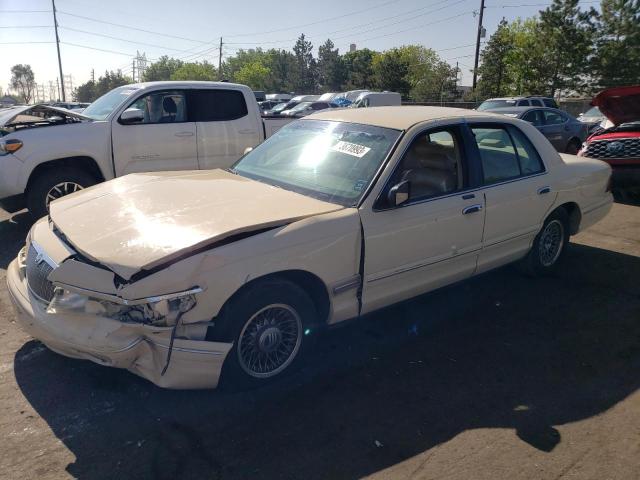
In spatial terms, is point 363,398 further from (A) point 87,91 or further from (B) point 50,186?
(A) point 87,91

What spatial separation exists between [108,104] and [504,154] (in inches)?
212

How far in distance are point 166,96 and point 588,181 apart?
556cm

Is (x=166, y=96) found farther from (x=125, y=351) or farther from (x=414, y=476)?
(x=414, y=476)

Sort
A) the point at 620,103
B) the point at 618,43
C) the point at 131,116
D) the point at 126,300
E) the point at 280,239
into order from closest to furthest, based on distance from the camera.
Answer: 1. the point at 126,300
2. the point at 280,239
3. the point at 131,116
4. the point at 620,103
5. the point at 618,43

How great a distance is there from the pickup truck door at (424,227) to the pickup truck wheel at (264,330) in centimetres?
58

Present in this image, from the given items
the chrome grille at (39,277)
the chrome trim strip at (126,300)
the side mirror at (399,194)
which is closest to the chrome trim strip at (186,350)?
the chrome trim strip at (126,300)

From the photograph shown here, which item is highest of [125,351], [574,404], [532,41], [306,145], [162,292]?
[532,41]

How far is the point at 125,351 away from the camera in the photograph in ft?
8.99

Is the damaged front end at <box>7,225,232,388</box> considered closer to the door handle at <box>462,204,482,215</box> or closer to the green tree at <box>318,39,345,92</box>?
the door handle at <box>462,204,482,215</box>

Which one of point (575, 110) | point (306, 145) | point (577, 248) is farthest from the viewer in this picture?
point (575, 110)

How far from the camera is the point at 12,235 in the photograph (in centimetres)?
662

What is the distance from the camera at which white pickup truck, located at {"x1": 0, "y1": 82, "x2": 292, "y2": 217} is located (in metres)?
6.21

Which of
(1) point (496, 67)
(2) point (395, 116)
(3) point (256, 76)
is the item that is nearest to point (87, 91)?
(3) point (256, 76)

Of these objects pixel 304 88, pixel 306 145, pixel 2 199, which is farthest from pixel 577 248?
pixel 304 88
